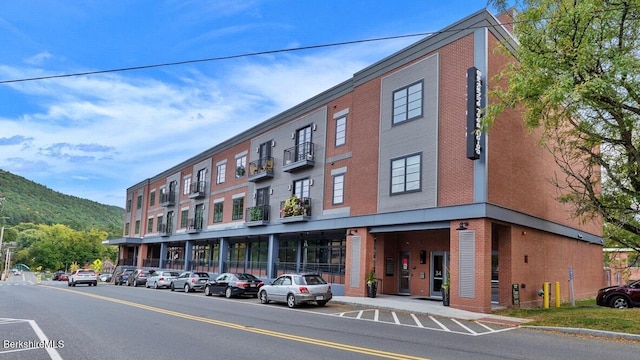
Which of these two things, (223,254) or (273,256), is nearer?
(273,256)

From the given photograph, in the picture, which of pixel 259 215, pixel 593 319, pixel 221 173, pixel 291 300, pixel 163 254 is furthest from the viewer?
pixel 163 254

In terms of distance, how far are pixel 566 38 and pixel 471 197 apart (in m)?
6.74

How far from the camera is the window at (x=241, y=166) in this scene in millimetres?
35844

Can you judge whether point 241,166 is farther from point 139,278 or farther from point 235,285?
point 235,285

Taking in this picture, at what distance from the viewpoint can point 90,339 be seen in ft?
34.0

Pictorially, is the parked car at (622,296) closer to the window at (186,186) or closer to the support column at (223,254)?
the support column at (223,254)

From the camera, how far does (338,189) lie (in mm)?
26188

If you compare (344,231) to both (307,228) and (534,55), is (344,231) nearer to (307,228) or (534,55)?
(307,228)

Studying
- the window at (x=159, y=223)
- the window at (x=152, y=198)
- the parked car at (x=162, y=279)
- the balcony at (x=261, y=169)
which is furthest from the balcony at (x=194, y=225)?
the window at (x=152, y=198)

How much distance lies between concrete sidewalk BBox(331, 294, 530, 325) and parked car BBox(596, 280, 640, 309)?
7.33m

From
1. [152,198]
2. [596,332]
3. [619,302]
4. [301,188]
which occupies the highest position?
[152,198]

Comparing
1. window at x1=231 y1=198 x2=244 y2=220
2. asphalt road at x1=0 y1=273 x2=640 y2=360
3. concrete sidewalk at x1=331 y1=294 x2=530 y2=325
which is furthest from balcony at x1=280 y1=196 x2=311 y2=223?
asphalt road at x1=0 y1=273 x2=640 y2=360

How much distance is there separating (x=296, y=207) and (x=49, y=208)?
116m

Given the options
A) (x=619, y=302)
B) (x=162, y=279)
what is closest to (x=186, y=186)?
(x=162, y=279)
